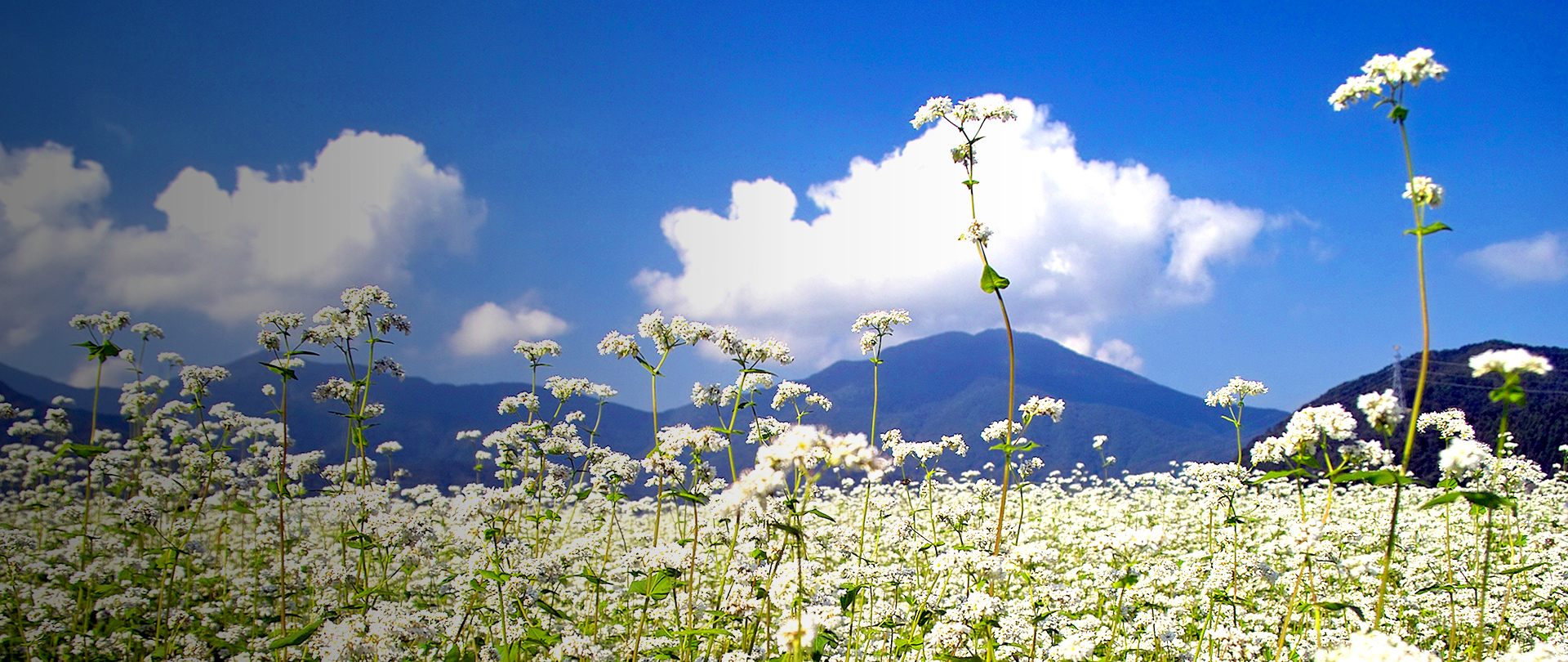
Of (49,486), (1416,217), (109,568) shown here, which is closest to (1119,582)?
(1416,217)

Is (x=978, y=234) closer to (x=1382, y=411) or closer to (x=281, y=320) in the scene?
(x=1382, y=411)

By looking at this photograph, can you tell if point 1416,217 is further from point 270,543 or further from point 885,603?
point 270,543

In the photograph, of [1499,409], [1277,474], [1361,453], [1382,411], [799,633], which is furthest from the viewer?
[1499,409]

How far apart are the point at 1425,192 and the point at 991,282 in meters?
1.98

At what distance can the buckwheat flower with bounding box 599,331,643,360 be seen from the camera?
5320 millimetres

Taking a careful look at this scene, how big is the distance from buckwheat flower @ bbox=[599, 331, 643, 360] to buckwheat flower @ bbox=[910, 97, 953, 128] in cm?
285

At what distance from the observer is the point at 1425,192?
291 cm

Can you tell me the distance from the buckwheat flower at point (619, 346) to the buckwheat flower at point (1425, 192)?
4842 millimetres

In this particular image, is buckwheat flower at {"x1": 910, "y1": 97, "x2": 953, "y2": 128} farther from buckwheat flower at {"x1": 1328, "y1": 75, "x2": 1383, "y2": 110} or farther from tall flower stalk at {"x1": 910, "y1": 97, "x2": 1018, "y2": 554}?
buckwheat flower at {"x1": 1328, "y1": 75, "x2": 1383, "y2": 110}

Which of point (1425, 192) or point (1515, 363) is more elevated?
point (1425, 192)

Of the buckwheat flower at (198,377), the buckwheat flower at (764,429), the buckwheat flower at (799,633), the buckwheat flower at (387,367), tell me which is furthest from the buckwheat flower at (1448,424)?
the buckwheat flower at (198,377)

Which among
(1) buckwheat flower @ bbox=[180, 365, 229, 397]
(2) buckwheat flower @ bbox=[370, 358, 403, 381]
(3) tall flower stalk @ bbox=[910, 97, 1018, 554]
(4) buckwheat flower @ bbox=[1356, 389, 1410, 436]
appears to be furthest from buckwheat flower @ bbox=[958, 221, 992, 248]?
(1) buckwheat flower @ bbox=[180, 365, 229, 397]

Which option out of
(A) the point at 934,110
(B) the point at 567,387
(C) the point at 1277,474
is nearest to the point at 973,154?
(A) the point at 934,110

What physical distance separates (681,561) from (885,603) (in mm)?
2769
